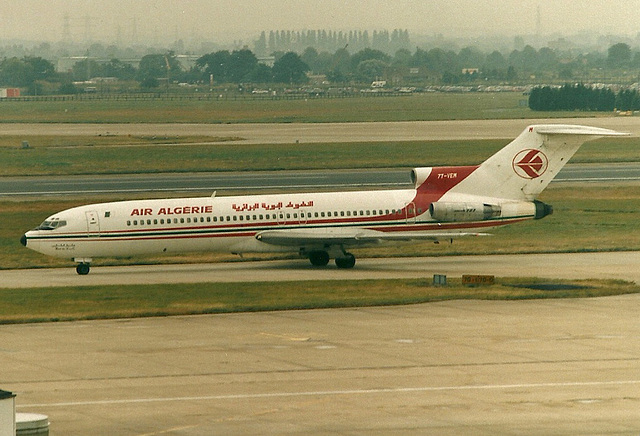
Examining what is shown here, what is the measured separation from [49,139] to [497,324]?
77513 mm

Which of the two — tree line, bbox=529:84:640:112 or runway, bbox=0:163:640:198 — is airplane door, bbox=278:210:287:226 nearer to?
runway, bbox=0:163:640:198

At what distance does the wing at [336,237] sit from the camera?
4456cm

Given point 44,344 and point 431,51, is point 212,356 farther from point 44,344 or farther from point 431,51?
point 431,51

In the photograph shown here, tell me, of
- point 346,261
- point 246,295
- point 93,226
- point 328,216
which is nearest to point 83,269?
point 93,226

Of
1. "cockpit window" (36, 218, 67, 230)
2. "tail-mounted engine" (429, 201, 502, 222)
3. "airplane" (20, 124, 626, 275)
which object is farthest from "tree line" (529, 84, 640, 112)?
"cockpit window" (36, 218, 67, 230)

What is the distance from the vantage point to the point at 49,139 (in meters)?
103

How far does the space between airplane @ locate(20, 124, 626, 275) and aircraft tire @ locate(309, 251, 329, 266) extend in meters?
0.04

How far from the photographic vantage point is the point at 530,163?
46531mm

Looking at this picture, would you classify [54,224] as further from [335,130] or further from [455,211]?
[335,130]

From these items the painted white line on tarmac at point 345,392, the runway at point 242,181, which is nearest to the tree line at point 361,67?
the runway at point 242,181

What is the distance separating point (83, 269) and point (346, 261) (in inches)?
425

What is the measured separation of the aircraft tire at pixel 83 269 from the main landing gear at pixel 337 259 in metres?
9.17

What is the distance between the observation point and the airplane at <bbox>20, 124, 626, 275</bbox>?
4444cm

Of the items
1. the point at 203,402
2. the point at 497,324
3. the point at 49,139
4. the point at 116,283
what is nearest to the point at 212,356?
the point at 203,402
